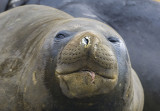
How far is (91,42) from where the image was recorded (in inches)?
118

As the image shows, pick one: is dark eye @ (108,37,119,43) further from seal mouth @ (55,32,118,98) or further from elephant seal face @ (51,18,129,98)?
seal mouth @ (55,32,118,98)

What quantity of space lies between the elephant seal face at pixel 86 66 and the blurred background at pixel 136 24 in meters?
1.99

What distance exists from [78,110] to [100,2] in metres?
2.68

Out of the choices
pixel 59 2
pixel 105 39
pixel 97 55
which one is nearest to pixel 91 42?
pixel 97 55

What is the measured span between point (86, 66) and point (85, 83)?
108 mm

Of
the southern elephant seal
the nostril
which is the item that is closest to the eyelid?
the southern elephant seal

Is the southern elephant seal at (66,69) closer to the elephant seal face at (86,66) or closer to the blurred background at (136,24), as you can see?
the elephant seal face at (86,66)

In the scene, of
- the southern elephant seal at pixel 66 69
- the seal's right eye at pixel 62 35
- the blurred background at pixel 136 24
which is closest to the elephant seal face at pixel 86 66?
the southern elephant seal at pixel 66 69

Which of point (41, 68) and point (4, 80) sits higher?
point (41, 68)

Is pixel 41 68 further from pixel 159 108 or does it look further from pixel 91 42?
pixel 159 108

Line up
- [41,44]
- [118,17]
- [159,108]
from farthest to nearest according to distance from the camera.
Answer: [118,17]
[159,108]
[41,44]

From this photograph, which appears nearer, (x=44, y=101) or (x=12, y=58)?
(x=44, y=101)

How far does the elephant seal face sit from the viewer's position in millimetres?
2979

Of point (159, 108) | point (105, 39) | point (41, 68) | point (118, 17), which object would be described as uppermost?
point (105, 39)
